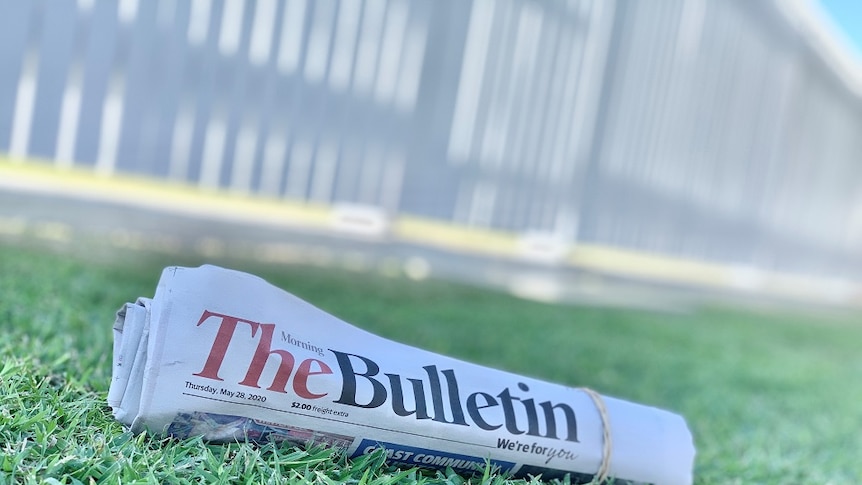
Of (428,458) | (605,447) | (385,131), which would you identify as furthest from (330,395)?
(385,131)

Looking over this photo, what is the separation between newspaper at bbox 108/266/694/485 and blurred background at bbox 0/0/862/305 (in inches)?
64.4

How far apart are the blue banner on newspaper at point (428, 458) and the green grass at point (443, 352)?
1 centimetres

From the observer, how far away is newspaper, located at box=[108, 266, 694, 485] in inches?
25.5

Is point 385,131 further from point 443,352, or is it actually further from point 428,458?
point 428,458

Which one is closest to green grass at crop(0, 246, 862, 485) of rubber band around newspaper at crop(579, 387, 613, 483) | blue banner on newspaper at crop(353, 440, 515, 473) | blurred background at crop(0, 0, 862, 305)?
blue banner on newspaper at crop(353, 440, 515, 473)

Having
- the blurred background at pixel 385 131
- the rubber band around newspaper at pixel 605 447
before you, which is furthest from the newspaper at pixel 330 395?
the blurred background at pixel 385 131

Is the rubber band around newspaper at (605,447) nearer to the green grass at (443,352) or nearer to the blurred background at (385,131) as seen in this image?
the green grass at (443,352)

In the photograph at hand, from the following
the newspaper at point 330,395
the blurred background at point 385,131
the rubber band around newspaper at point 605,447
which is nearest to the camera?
the newspaper at point 330,395

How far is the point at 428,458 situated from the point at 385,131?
2.42 m

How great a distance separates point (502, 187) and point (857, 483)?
2667mm

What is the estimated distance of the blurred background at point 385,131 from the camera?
2285 millimetres

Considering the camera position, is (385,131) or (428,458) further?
(385,131)

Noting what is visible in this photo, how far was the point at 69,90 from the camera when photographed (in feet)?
7.39

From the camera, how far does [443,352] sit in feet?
5.12
